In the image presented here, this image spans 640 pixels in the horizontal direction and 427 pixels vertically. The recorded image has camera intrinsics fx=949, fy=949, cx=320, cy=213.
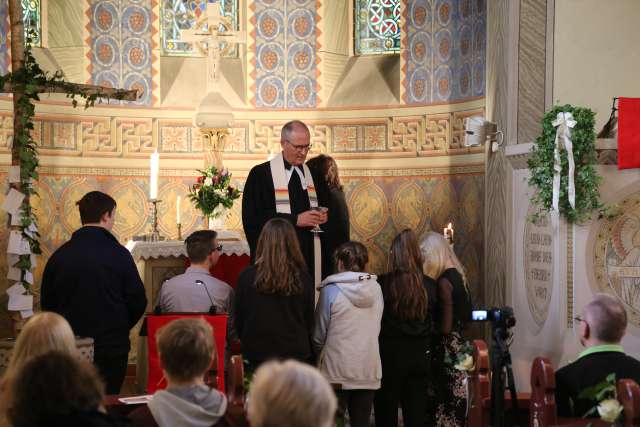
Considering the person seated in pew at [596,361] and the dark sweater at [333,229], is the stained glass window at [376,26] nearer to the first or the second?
the dark sweater at [333,229]

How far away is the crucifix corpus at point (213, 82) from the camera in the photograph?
31.9ft

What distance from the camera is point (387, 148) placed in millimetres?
10969

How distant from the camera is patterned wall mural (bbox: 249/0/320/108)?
11281mm

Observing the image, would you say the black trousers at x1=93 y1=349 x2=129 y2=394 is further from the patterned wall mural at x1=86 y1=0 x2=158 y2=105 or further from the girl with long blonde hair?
the patterned wall mural at x1=86 y1=0 x2=158 y2=105

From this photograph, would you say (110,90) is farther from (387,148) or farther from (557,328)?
(387,148)

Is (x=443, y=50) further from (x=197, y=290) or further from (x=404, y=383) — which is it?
(x=197, y=290)

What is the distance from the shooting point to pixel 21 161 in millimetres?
6727

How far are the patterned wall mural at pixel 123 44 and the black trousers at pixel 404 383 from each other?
590 cm

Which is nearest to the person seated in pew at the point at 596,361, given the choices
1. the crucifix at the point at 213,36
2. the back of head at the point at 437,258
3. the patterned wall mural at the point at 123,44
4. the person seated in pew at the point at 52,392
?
the back of head at the point at 437,258

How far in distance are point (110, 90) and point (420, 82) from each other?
4.73 meters

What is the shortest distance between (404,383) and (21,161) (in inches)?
122

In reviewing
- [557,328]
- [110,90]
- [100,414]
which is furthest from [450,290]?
[100,414]

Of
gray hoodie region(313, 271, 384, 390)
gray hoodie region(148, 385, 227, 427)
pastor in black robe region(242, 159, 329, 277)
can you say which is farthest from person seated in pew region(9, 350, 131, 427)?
pastor in black robe region(242, 159, 329, 277)

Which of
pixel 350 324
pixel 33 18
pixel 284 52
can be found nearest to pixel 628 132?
pixel 350 324
